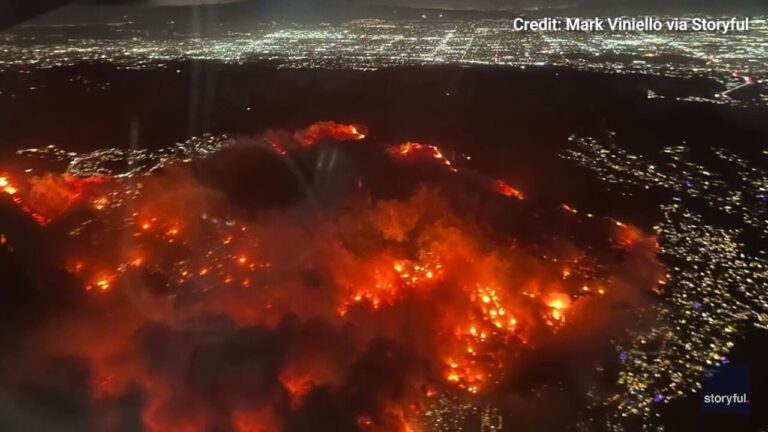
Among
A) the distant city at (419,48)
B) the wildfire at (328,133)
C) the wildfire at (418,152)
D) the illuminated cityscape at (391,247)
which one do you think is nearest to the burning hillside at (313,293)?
the illuminated cityscape at (391,247)

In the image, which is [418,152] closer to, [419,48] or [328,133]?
[328,133]

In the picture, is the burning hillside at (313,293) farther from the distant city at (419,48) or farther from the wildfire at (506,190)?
the distant city at (419,48)

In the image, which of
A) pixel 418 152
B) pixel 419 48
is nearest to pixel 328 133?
pixel 418 152

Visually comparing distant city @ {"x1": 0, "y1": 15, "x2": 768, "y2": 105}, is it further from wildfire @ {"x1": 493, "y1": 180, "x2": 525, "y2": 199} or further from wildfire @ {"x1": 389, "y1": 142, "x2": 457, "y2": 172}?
wildfire @ {"x1": 493, "y1": 180, "x2": 525, "y2": 199}

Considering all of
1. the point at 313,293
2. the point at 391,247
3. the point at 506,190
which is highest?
the point at 506,190

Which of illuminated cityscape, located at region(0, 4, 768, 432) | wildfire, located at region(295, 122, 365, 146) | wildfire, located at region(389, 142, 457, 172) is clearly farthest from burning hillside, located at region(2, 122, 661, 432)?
wildfire, located at region(295, 122, 365, 146)
